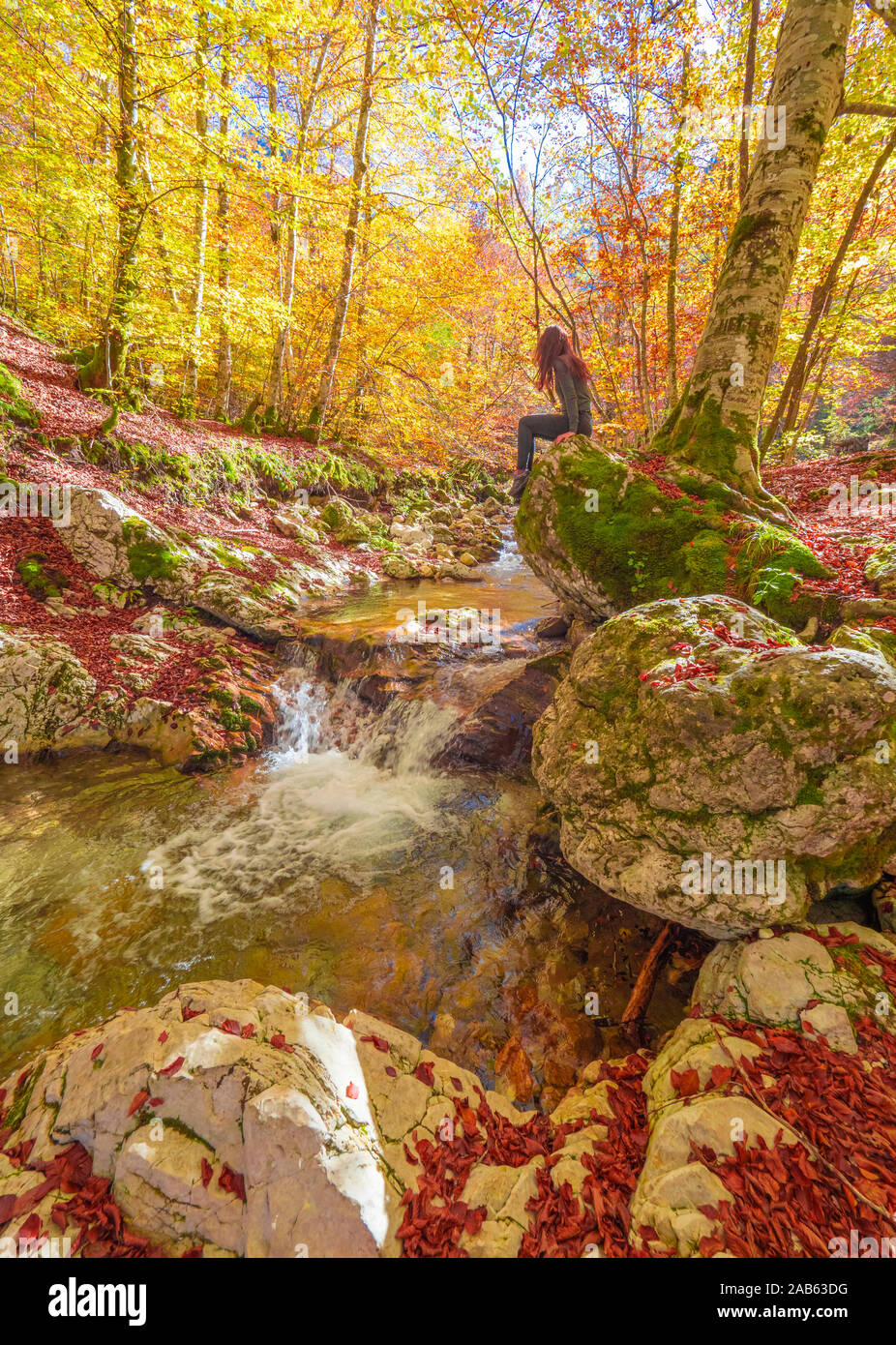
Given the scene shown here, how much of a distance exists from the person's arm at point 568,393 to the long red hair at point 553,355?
68 mm

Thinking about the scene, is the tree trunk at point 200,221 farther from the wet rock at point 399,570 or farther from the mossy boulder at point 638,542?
the mossy boulder at point 638,542

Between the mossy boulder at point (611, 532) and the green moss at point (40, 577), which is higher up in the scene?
the mossy boulder at point (611, 532)

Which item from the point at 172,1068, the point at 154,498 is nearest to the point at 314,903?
the point at 172,1068

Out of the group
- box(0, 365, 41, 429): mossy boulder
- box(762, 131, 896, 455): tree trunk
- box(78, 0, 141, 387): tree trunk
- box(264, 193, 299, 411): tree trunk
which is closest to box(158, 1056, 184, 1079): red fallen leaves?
box(0, 365, 41, 429): mossy boulder

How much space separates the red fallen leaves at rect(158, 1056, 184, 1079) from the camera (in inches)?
98.1

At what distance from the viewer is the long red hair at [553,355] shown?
6.11 meters

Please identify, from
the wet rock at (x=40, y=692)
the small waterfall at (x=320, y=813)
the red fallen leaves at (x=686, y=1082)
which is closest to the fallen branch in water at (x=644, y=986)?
the red fallen leaves at (x=686, y=1082)

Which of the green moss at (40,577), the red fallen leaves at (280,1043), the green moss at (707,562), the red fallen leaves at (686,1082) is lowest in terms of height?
the red fallen leaves at (280,1043)

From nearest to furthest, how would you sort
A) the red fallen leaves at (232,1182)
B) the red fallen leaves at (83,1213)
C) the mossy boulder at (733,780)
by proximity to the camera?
1. the red fallen leaves at (83,1213)
2. the red fallen leaves at (232,1182)
3. the mossy boulder at (733,780)

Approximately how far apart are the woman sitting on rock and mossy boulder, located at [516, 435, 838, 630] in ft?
1.59

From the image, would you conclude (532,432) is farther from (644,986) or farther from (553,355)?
(644,986)

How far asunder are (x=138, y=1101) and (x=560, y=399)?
7.85 meters

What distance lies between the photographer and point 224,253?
35.3ft

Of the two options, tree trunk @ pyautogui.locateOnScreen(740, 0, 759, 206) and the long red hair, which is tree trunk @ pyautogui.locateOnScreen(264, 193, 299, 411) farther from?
tree trunk @ pyautogui.locateOnScreen(740, 0, 759, 206)
